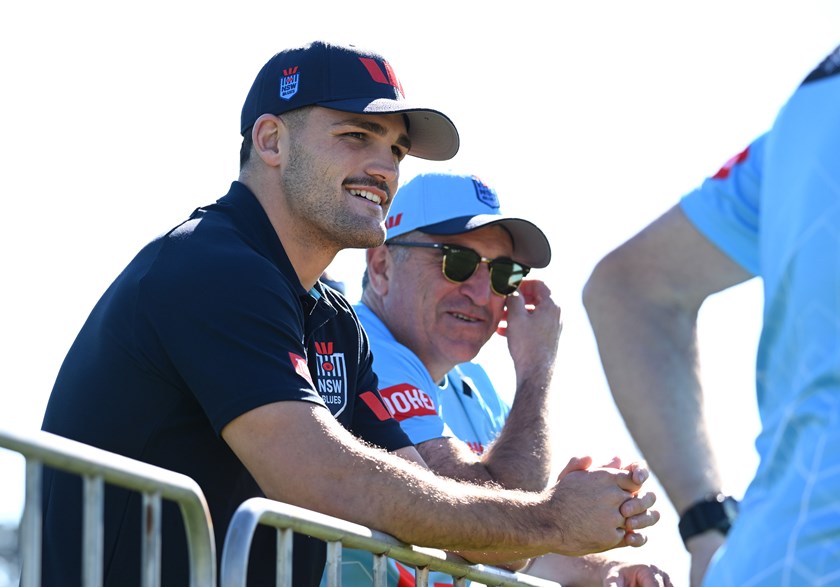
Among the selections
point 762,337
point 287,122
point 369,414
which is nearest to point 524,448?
point 369,414

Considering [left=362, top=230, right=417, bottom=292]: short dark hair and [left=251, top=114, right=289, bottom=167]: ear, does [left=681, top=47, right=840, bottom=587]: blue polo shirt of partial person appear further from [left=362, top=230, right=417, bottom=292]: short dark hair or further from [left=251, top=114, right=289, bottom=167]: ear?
[left=362, top=230, right=417, bottom=292]: short dark hair

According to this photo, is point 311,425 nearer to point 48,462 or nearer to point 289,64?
point 48,462

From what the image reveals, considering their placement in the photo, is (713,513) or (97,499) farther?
(97,499)

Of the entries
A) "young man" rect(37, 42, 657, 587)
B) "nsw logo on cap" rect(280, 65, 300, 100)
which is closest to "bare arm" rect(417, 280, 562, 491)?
"young man" rect(37, 42, 657, 587)

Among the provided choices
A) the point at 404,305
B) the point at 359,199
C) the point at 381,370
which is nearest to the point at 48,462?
the point at 359,199

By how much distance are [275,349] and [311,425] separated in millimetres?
246

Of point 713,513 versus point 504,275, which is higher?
point 504,275

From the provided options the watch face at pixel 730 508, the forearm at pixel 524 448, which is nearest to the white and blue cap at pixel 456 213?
the forearm at pixel 524 448

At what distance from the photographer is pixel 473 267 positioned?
5574mm

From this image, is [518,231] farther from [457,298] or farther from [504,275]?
[457,298]

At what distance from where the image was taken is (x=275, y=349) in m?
3.41

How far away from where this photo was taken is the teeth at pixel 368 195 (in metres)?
4.46

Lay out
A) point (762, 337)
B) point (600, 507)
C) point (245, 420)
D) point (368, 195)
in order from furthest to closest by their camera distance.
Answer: point (368, 195), point (600, 507), point (245, 420), point (762, 337)

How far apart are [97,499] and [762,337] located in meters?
1.21
